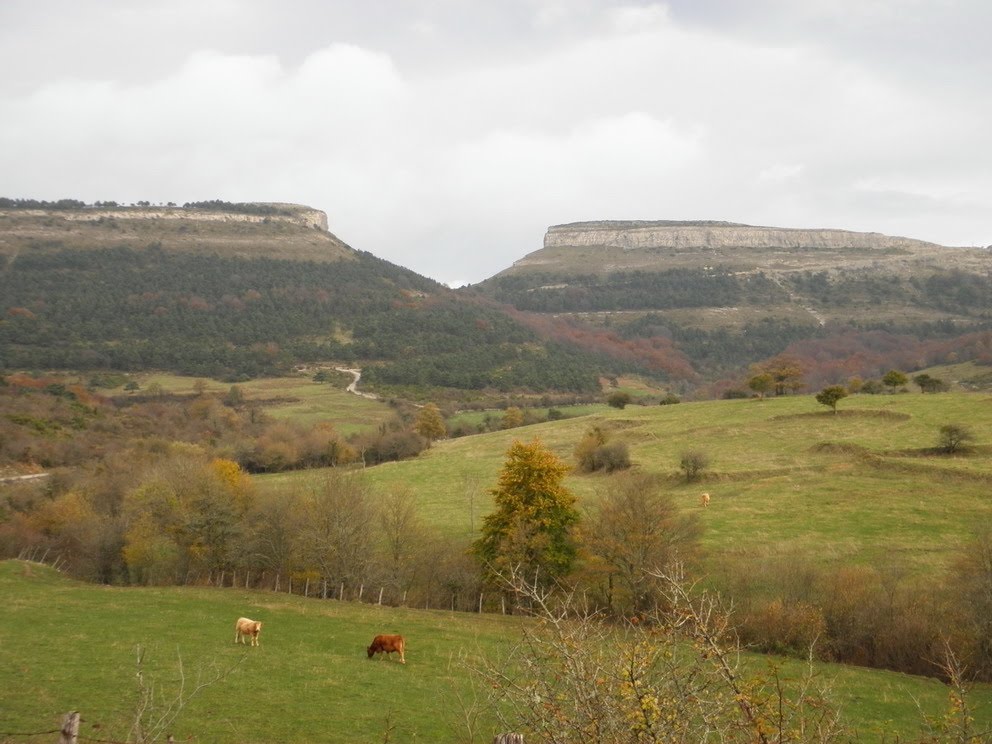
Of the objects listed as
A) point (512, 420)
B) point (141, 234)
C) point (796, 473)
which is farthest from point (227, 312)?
point (796, 473)

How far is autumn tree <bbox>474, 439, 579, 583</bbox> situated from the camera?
38.3 m

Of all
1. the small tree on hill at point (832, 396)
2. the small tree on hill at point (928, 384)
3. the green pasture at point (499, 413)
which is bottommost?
the green pasture at point (499, 413)

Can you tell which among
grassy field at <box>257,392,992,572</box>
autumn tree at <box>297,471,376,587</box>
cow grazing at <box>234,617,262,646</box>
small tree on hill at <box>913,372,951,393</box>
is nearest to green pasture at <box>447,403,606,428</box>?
grassy field at <box>257,392,992,572</box>

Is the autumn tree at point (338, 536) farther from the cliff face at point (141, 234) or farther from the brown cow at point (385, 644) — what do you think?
the cliff face at point (141, 234)

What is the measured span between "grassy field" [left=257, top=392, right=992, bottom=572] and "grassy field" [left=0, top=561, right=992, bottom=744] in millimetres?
13094

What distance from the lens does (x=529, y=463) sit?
40781 millimetres

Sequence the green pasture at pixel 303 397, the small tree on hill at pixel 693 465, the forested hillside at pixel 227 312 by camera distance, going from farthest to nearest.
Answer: the forested hillside at pixel 227 312 → the green pasture at pixel 303 397 → the small tree on hill at pixel 693 465

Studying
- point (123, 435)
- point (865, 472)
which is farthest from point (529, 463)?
point (123, 435)

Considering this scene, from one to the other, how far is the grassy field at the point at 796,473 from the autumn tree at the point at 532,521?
8069 mm

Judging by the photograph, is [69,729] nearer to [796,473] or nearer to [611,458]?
[796,473]

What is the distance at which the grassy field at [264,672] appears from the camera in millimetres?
18531

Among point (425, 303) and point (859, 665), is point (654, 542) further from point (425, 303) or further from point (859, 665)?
point (425, 303)

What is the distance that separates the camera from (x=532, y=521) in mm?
39062

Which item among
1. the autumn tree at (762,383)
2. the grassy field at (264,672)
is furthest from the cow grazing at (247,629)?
the autumn tree at (762,383)
